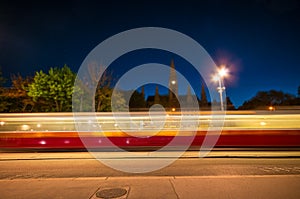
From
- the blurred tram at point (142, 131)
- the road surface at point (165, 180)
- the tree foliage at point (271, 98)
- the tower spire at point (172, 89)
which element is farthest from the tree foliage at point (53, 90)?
the tree foliage at point (271, 98)

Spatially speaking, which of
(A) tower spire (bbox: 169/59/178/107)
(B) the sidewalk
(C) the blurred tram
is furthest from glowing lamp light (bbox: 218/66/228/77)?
(A) tower spire (bbox: 169/59/178/107)

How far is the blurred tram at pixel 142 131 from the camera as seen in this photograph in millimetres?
11078

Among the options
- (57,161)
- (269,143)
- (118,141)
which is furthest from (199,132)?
(57,161)

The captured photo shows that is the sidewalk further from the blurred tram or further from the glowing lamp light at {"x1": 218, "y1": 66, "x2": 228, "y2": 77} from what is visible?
the glowing lamp light at {"x1": 218, "y1": 66, "x2": 228, "y2": 77}

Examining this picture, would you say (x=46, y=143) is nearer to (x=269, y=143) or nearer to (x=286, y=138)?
(x=269, y=143)

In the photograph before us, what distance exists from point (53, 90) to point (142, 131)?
24.7 m

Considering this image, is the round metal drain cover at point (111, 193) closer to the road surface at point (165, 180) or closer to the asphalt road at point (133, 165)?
the road surface at point (165, 180)

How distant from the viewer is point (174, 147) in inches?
448

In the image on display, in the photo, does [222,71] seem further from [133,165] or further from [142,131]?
[133,165]

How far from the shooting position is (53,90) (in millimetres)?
31562

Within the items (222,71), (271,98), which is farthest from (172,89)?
(222,71)

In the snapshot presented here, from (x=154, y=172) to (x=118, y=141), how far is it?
4.78 meters

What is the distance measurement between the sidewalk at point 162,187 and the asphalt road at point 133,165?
0.61 metres

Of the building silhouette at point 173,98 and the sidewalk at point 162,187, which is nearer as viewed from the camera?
the sidewalk at point 162,187
